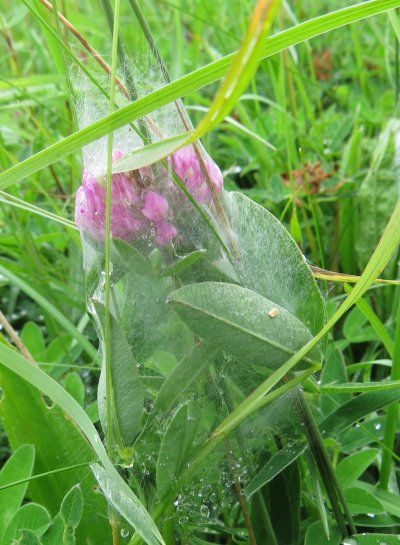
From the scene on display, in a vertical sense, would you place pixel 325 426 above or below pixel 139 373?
below

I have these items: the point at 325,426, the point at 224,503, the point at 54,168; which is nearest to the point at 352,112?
the point at 54,168

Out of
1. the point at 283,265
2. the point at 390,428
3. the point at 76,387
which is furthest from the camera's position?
the point at 76,387

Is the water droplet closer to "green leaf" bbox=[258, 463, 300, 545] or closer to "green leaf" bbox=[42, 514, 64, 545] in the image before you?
"green leaf" bbox=[258, 463, 300, 545]

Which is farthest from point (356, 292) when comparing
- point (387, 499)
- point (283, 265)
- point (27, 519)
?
point (27, 519)

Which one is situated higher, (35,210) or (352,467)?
(35,210)

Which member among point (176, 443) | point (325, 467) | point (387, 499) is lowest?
point (387, 499)

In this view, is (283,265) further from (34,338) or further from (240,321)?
(34,338)

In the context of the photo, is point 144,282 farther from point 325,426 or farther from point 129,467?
point 325,426
